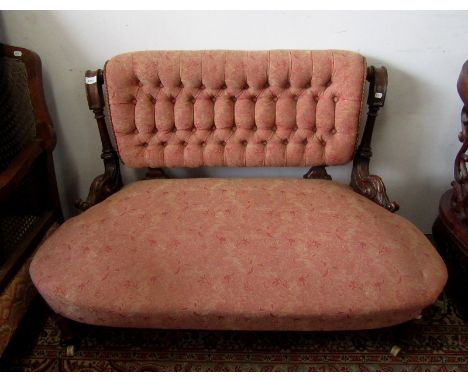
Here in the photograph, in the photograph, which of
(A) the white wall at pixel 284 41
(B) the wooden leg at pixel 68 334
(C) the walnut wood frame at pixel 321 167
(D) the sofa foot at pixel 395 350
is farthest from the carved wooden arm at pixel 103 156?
(D) the sofa foot at pixel 395 350

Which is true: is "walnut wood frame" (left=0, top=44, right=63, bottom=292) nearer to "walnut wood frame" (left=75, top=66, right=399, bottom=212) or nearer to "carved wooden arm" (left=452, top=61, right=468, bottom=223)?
"walnut wood frame" (left=75, top=66, right=399, bottom=212)

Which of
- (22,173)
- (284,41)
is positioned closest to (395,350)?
(284,41)

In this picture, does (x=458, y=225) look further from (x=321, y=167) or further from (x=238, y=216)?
(x=238, y=216)

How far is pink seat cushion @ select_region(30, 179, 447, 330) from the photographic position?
3.08 ft

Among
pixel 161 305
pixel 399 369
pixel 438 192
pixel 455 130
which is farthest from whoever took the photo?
pixel 438 192

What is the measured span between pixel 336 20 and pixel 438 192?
33.2 inches

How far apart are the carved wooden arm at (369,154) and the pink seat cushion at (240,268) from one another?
94 millimetres

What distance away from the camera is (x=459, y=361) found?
117 cm

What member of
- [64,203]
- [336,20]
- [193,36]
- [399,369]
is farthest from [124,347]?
[336,20]

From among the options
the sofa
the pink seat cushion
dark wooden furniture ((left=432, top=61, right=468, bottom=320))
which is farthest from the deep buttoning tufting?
dark wooden furniture ((left=432, top=61, right=468, bottom=320))

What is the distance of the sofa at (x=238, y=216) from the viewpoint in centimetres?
95

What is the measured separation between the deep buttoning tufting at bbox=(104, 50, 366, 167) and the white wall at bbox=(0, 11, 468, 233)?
0.10 metres

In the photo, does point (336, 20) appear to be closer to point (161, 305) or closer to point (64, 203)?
point (161, 305)

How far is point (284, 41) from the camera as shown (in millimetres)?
1229
